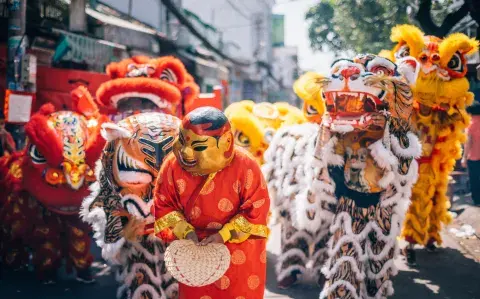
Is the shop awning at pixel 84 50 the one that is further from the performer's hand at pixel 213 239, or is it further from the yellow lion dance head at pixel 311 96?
the performer's hand at pixel 213 239

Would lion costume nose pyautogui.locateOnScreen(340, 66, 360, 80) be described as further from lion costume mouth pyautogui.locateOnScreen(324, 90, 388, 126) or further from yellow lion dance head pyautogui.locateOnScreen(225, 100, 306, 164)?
yellow lion dance head pyautogui.locateOnScreen(225, 100, 306, 164)

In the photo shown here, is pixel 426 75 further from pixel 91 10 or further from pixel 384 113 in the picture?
pixel 91 10

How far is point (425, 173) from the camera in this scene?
17.5 ft

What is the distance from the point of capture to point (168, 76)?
5062 mm

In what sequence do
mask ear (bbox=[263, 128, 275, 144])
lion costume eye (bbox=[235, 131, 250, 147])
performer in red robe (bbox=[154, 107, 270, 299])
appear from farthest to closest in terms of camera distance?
lion costume eye (bbox=[235, 131, 250, 147])
mask ear (bbox=[263, 128, 275, 144])
performer in red robe (bbox=[154, 107, 270, 299])

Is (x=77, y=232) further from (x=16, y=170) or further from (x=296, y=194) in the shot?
(x=296, y=194)

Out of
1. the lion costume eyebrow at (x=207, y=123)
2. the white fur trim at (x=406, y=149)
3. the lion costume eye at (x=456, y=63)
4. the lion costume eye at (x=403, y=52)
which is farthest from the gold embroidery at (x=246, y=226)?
the lion costume eye at (x=456, y=63)

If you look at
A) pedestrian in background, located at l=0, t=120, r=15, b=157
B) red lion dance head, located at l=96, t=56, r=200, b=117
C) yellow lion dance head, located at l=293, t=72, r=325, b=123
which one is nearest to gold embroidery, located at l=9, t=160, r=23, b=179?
pedestrian in background, located at l=0, t=120, r=15, b=157

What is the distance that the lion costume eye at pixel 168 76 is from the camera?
5.03 meters

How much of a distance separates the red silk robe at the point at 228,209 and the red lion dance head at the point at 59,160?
5.00 feet

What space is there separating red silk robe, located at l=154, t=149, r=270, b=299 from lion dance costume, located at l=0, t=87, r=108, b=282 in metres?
1.39

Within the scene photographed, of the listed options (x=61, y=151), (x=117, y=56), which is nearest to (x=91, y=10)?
(x=117, y=56)

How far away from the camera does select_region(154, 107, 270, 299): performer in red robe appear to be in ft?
9.11

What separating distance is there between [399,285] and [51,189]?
314 centimetres
